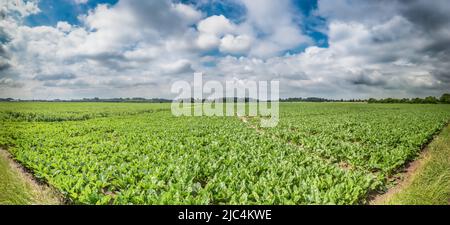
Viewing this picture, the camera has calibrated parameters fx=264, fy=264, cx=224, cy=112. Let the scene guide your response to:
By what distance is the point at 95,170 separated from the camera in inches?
277

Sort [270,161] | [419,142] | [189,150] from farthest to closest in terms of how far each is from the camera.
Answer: [419,142] → [189,150] → [270,161]

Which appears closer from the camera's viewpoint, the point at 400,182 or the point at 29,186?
the point at 29,186

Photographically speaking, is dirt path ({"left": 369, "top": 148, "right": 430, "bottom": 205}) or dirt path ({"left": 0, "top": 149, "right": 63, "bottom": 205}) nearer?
dirt path ({"left": 0, "top": 149, "right": 63, "bottom": 205})

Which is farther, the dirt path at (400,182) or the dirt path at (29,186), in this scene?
the dirt path at (400,182)

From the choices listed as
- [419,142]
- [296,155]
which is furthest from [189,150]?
[419,142]

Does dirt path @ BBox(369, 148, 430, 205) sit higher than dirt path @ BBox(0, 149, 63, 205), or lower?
lower

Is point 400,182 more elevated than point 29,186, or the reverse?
point 29,186

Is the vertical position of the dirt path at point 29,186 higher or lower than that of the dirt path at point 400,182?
higher
